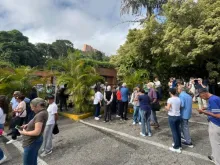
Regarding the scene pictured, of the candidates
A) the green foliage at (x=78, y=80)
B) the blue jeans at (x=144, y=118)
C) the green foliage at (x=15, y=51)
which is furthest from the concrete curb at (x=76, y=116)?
the green foliage at (x=15, y=51)

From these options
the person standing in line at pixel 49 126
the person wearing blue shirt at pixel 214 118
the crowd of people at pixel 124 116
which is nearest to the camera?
the crowd of people at pixel 124 116

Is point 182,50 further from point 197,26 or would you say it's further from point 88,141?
point 88,141

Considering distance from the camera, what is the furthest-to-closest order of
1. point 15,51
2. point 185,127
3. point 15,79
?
point 15,51
point 15,79
point 185,127

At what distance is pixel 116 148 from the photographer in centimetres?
567

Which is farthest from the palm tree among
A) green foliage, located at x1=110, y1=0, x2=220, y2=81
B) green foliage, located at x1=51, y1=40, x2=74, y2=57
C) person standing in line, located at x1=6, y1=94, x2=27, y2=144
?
green foliage, located at x1=51, y1=40, x2=74, y2=57

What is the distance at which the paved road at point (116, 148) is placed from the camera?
484 cm

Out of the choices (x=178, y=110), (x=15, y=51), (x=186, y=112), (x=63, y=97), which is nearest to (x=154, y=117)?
(x=186, y=112)

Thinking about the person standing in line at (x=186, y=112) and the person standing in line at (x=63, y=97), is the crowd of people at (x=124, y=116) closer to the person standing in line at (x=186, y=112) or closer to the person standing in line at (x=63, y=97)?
the person standing in line at (x=186, y=112)

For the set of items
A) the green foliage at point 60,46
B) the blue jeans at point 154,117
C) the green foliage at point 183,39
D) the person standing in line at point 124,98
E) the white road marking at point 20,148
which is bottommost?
the white road marking at point 20,148

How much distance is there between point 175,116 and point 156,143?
126cm

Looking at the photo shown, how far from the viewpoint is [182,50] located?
446 inches

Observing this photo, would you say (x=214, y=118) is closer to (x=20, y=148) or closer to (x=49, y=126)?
(x=49, y=126)

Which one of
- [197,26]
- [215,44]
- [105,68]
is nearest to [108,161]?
[215,44]

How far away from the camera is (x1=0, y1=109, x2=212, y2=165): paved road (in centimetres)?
484
